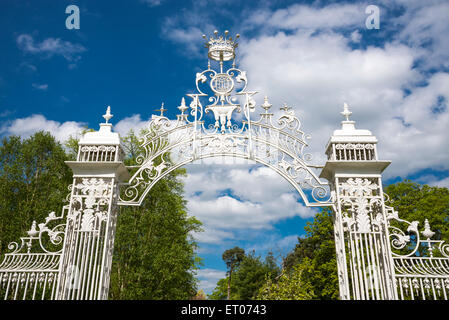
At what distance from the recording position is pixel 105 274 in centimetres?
501

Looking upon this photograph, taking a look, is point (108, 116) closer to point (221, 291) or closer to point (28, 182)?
point (28, 182)

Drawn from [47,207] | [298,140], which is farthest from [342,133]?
[47,207]

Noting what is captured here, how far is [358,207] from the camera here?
4938 millimetres

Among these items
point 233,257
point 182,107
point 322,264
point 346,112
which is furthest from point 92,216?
point 233,257

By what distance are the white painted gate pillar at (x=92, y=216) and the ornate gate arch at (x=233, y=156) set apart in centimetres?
1

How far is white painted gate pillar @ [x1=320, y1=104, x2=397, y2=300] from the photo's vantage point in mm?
4664

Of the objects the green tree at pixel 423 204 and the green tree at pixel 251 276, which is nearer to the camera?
the green tree at pixel 423 204

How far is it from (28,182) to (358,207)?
35.0 feet

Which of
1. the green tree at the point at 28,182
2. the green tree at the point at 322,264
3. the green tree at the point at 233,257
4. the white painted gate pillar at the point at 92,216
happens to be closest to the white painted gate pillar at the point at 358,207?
the white painted gate pillar at the point at 92,216

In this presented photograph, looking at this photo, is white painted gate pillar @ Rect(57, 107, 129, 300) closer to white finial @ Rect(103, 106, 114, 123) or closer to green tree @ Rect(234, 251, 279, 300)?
white finial @ Rect(103, 106, 114, 123)

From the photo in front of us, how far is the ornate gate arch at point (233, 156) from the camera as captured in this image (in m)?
4.70

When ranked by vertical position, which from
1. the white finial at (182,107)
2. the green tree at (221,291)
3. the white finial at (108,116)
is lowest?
the green tree at (221,291)

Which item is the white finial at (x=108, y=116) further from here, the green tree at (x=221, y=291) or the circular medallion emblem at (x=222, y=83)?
the green tree at (x=221, y=291)
